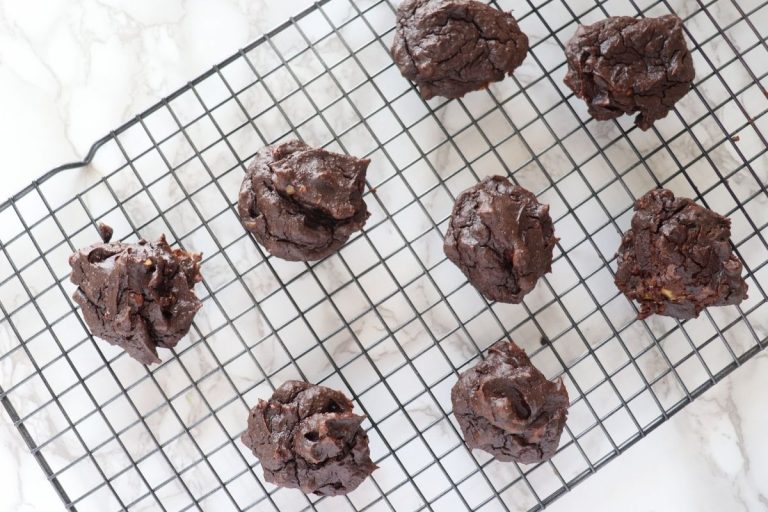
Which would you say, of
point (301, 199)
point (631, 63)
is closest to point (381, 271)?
point (301, 199)

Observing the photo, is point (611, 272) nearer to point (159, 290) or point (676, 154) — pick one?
point (676, 154)

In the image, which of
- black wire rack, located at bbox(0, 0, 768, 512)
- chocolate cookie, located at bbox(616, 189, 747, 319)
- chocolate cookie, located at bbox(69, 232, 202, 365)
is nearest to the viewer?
chocolate cookie, located at bbox(69, 232, 202, 365)

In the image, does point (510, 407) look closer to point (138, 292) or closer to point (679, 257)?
point (679, 257)

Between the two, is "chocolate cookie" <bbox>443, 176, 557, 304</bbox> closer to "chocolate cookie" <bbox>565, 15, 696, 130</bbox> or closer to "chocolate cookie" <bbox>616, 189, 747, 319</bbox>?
"chocolate cookie" <bbox>616, 189, 747, 319</bbox>

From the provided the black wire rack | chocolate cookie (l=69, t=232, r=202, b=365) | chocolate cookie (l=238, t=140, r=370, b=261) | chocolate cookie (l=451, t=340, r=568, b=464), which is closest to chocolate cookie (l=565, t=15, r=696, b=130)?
the black wire rack

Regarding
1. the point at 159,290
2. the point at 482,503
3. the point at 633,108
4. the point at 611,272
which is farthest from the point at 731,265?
the point at 159,290

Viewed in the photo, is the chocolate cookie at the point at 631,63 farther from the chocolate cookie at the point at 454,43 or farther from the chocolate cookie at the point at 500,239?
the chocolate cookie at the point at 500,239
